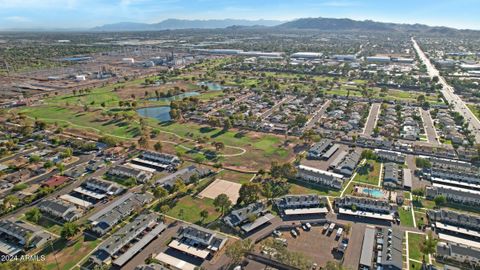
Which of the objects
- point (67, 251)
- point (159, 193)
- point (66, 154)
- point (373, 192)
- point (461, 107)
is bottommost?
point (67, 251)

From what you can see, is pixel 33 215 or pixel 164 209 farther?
pixel 164 209

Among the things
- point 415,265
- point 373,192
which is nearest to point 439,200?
point 373,192

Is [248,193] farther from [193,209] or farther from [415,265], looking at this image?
[415,265]

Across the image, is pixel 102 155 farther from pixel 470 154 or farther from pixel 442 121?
pixel 442 121

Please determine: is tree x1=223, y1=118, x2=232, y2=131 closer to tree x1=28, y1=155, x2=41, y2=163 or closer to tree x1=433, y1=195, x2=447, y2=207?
tree x1=28, y1=155, x2=41, y2=163

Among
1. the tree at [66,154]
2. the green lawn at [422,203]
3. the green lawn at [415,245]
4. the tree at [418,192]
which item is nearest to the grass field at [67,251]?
the tree at [66,154]

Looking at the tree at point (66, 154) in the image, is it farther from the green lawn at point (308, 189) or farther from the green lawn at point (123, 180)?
the green lawn at point (308, 189)

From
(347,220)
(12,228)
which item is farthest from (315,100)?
(12,228)
